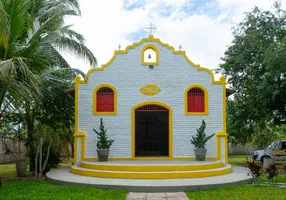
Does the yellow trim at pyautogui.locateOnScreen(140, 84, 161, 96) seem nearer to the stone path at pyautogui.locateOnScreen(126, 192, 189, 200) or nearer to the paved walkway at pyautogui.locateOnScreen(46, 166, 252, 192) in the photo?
the paved walkway at pyautogui.locateOnScreen(46, 166, 252, 192)

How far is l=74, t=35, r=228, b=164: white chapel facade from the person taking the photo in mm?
15227

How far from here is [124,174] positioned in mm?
12133

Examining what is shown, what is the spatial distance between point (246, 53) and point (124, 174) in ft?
31.0

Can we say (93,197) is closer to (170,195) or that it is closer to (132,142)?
(170,195)

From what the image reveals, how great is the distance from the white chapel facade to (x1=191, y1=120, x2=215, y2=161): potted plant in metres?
0.28

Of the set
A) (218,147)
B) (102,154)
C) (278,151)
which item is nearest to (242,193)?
(218,147)

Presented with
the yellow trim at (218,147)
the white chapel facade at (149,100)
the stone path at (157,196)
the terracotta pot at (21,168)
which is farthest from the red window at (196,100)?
the terracotta pot at (21,168)

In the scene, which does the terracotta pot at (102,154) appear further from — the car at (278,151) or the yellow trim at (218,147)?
the car at (278,151)

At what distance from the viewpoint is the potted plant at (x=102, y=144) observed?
14367mm

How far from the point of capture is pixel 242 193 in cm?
1019

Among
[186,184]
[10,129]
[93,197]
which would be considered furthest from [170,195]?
[10,129]

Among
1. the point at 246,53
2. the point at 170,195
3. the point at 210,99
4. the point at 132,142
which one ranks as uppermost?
the point at 246,53

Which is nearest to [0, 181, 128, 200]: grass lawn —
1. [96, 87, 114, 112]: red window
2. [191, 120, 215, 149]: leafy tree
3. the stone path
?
the stone path

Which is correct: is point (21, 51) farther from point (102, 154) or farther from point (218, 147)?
point (218, 147)
